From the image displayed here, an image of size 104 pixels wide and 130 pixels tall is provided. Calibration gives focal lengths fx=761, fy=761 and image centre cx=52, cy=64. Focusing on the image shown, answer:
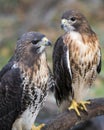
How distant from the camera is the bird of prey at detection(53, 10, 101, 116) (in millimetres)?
7848

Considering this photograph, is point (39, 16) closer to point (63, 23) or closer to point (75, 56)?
point (75, 56)

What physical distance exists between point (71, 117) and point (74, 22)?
1.17 metres

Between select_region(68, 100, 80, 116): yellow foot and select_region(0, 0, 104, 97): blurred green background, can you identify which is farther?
select_region(0, 0, 104, 97): blurred green background

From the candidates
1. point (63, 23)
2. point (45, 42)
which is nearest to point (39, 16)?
point (63, 23)

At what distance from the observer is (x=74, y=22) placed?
312 inches

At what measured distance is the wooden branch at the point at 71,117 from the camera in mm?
6914

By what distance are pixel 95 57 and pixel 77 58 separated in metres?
Result: 0.21

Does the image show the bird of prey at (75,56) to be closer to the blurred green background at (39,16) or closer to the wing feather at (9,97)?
the wing feather at (9,97)

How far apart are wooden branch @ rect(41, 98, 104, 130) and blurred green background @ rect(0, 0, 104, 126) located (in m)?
9.33

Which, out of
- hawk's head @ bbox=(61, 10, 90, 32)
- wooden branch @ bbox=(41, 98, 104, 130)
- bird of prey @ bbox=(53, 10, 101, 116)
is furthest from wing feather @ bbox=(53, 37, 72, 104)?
wooden branch @ bbox=(41, 98, 104, 130)

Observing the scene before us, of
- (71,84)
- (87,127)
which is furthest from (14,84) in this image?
(87,127)

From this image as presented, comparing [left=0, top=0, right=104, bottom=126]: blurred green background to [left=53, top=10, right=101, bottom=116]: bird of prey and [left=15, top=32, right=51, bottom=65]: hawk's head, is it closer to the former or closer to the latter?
[left=53, top=10, right=101, bottom=116]: bird of prey

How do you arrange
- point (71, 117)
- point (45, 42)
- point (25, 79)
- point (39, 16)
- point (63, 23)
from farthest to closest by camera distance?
1. point (39, 16)
2. point (63, 23)
3. point (71, 117)
4. point (25, 79)
5. point (45, 42)

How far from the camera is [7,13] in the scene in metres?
20.5
